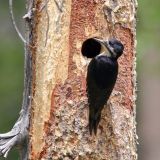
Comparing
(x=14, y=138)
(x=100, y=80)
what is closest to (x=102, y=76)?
(x=100, y=80)

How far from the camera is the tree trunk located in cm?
599

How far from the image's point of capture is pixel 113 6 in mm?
6219

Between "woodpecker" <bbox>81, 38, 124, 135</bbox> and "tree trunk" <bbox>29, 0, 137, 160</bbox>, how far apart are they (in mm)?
93

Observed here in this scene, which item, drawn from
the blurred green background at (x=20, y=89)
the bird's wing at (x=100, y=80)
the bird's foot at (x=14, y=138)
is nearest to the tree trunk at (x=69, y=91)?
the bird's wing at (x=100, y=80)

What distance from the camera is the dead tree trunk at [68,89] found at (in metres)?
6.00

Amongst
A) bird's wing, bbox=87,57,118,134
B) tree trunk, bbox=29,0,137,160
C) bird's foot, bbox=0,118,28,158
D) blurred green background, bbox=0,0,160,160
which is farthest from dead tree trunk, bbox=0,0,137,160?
blurred green background, bbox=0,0,160,160

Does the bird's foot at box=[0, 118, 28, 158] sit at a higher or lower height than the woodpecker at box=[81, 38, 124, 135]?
lower

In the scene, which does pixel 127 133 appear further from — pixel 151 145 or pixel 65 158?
pixel 151 145

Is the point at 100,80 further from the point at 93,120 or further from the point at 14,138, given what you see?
the point at 14,138

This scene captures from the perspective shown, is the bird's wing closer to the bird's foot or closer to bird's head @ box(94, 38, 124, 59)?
bird's head @ box(94, 38, 124, 59)

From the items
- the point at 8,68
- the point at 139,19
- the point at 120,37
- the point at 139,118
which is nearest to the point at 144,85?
the point at 139,118

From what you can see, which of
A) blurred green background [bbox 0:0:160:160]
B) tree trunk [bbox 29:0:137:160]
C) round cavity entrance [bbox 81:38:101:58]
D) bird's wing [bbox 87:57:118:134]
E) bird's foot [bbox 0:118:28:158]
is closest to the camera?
bird's wing [bbox 87:57:118:134]

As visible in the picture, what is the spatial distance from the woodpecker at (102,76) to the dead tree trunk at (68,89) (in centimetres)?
9

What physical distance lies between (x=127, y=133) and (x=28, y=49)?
886 mm
